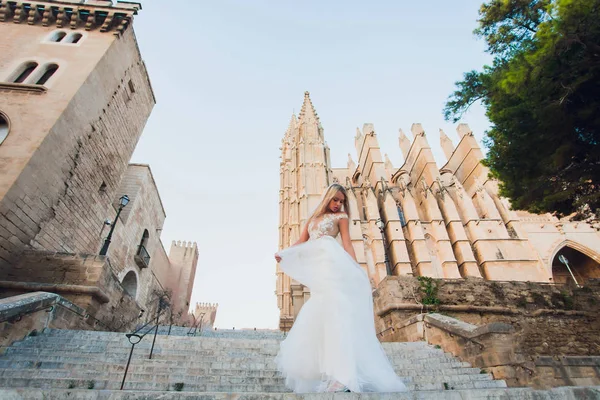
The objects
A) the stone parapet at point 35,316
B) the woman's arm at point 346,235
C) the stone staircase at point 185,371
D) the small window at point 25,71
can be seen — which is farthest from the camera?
the small window at point 25,71

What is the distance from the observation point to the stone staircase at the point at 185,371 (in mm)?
1935

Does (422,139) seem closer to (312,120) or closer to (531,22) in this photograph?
(312,120)

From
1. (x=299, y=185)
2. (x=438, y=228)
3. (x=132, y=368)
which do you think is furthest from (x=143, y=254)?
(x=438, y=228)

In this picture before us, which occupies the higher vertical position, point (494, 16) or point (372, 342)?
point (494, 16)

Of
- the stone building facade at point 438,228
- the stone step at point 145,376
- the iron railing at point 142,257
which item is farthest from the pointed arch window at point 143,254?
the stone step at point 145,376

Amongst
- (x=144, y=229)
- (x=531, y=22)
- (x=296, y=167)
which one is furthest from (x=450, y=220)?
(x=144, y=229)

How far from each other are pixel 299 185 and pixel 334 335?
20123mm

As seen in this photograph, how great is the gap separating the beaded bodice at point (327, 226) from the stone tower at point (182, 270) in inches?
930

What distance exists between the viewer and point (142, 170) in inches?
597

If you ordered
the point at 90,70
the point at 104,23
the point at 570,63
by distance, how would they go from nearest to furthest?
the point at 570,63 < the point at 90,70 < the point at 104,23

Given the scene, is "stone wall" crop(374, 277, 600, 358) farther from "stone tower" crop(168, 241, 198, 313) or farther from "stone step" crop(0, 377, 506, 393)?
"stone tower" crop(168, 241, 198, 313)

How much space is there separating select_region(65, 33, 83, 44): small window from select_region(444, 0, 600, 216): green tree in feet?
40.9

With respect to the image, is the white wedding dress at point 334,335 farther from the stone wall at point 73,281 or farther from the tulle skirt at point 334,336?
the stone wall at point 73,281

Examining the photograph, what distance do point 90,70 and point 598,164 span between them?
14.0 m
